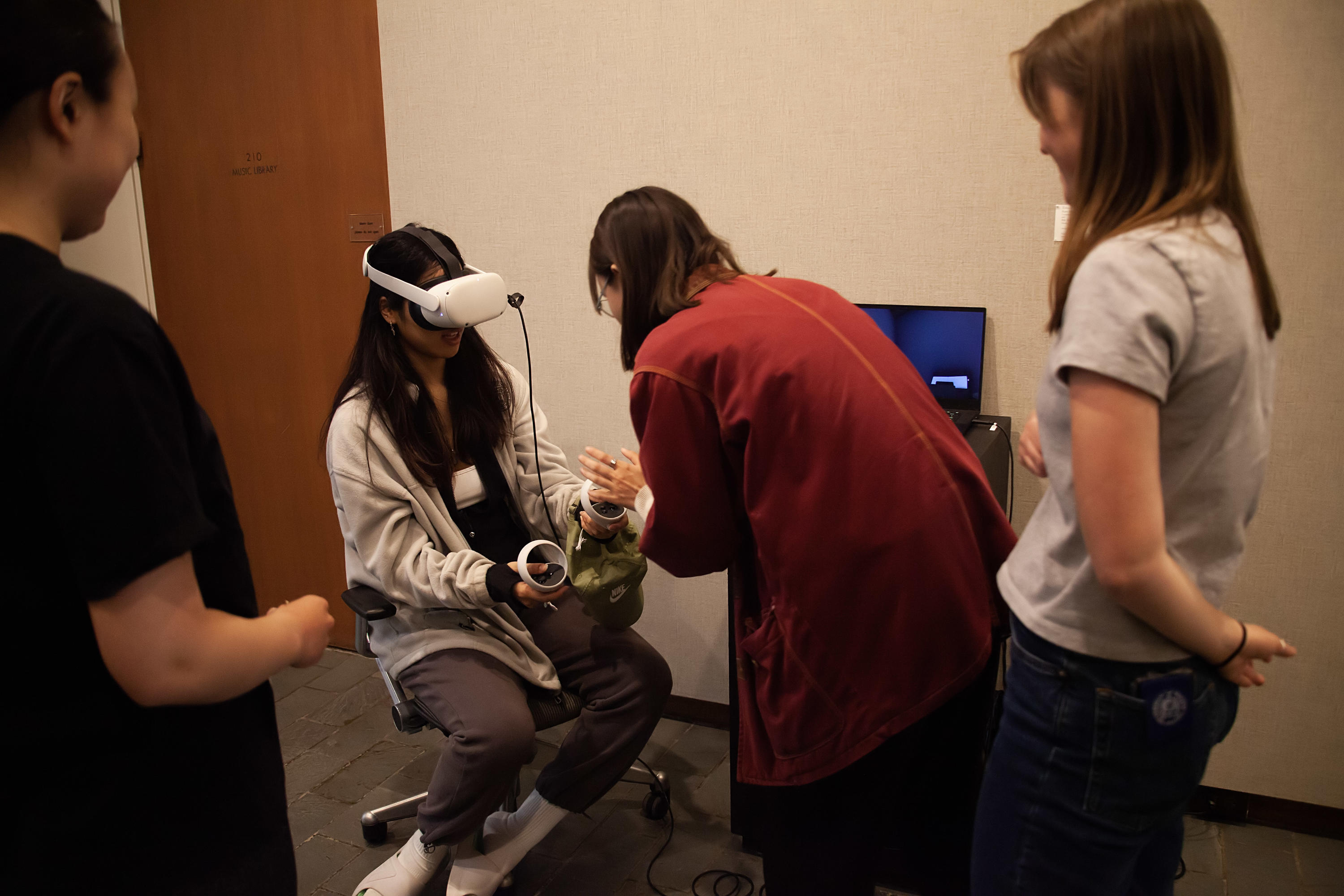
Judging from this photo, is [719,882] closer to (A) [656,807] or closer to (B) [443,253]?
(A) [656,807]

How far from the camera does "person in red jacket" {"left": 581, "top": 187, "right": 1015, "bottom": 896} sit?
1.18 meters

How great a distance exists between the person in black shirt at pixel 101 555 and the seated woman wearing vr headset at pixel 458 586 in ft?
2.97

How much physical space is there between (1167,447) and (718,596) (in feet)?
5.95

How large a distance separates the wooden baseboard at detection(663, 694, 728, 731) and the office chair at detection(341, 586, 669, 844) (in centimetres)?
43

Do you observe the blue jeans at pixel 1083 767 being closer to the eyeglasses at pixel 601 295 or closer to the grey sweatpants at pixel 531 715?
the eyeglasses at pixel 601 295

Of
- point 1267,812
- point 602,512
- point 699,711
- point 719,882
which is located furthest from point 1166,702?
point 699,711

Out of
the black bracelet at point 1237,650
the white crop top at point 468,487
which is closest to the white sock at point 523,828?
the white crop top at point 468,487

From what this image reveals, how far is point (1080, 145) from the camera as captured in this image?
2.99 ft

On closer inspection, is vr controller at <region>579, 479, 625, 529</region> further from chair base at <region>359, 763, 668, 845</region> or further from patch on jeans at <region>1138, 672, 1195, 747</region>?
patch on jeans at <region>1138, 672, 1195, 747</region>

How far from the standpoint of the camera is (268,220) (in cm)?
301

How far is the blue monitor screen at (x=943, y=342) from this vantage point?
216cm

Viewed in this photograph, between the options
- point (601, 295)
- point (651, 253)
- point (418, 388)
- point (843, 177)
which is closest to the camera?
point (651, 253)

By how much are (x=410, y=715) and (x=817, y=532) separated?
112 cm

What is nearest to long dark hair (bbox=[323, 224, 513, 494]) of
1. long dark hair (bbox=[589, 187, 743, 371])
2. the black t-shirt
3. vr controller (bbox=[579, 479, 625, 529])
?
vr controller (bbox=[579, 479, 625, 529])
